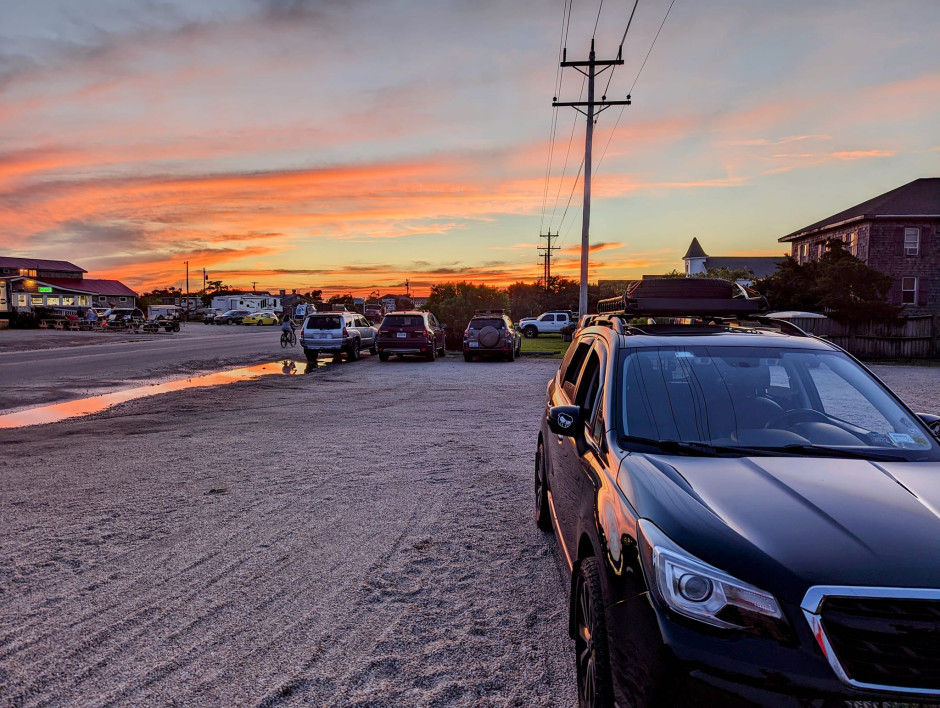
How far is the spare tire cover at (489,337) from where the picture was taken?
2392 centimetres

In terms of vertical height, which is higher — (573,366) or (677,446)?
(573,366)

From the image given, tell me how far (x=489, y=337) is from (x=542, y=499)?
738 inches

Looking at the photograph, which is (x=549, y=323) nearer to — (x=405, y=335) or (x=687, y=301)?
(x=405, y=335)

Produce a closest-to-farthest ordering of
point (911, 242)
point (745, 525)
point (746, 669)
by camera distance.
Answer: point (746, 669) → point (745, 525) → point (911, 242)

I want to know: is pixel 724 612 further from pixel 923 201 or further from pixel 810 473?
pixel 923 201

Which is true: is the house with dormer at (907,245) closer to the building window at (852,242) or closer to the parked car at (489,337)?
the building window at (852,242)

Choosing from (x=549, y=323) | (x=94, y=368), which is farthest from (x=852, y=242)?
(x=94, y=368)

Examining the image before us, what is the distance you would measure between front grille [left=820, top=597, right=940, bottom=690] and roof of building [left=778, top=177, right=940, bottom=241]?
4141 cm

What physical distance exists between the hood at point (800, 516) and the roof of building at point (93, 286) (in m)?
106

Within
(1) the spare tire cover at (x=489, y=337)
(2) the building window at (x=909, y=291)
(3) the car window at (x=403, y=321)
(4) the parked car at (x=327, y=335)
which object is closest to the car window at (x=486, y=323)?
(1) the spare tire cover at (x=489, y=337)

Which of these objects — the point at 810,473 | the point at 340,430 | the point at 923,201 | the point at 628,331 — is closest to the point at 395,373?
the point at 340,430

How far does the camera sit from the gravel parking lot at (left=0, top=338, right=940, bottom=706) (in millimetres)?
3139

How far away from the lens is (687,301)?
465 cm

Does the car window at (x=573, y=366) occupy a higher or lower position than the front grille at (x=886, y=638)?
higher
